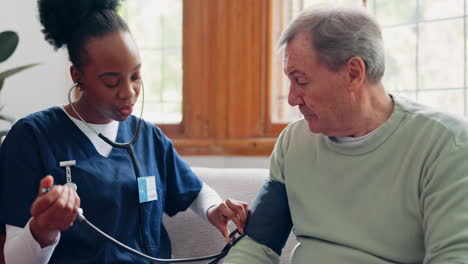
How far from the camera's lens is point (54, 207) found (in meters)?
1.16

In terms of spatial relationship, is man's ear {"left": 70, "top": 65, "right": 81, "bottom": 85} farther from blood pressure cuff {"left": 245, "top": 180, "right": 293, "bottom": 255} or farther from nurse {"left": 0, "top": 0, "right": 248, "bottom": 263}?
blood pressure cuff {"left": 245, "top": 180, "right": 293, "bottom": 255}

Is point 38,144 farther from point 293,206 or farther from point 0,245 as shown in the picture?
point 293,206

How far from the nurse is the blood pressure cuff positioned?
4cm

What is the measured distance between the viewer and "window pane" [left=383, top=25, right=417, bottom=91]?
2490 millimetres

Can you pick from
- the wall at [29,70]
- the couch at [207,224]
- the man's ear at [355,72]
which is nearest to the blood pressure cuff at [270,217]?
the couch at [207,224]

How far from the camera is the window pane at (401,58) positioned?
2.49 metres

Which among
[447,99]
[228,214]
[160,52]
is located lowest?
[228,214]

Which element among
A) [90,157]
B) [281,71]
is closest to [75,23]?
[90,157]

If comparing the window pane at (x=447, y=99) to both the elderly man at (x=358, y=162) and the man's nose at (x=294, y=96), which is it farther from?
the man's nose at (x=294, y=96)

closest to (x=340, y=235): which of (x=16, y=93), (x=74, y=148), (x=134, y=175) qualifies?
(x=134, y=175)

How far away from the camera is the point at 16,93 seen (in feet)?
9.46

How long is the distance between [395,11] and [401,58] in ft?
0.75

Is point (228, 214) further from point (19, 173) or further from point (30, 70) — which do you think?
point (30, 70)

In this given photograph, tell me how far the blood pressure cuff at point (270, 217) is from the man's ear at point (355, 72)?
0.36 metres
